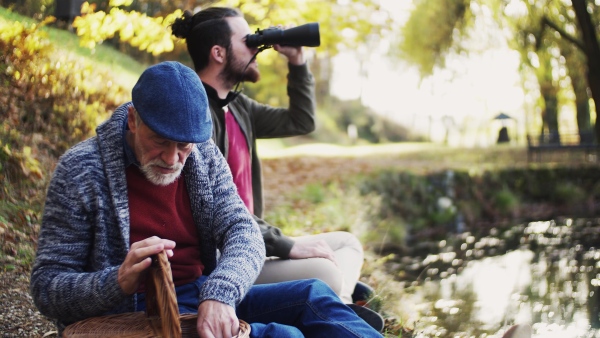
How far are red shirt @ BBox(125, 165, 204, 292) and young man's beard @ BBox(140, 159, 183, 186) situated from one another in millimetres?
60

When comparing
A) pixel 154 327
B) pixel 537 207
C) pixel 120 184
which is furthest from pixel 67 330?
pixel 537 207

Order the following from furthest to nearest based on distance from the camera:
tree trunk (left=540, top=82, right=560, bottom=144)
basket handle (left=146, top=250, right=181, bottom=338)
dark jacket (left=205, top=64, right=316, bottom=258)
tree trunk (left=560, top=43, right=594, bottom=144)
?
tree trunk (left=540, top=82, right=560, bottom=144)
tree trunk (left=560, top=43, right=594, bottom=144)
dark jacket (left=205, top=64, right=316, bottom=258)
basket handle (left=146, top=250, right=181, bottom=338)

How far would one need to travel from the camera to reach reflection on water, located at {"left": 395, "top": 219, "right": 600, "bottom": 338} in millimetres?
3832

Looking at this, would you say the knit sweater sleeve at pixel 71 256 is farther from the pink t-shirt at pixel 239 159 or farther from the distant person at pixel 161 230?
the pink t-shirt at pixel 239 159

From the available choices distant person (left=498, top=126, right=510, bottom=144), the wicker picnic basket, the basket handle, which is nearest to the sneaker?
the wicker picnic basket

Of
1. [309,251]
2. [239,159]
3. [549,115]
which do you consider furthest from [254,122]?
[549,115]

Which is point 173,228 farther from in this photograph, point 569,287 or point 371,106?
point 371,106

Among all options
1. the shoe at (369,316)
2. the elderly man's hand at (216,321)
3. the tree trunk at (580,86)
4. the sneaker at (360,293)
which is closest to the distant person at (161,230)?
the elderly man's hand at (216,321)

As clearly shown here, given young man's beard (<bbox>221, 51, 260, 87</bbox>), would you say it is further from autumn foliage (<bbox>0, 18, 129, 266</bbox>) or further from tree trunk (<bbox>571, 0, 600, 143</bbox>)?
tree trunk (<bbox>571, 0, 600, 143</bbox>)

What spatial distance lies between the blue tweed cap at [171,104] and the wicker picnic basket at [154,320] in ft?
1.09

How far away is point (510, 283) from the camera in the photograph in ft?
16.8

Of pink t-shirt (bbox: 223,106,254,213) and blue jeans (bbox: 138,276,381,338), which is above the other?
pink t-shirt (bbox: 223,106,254,213)

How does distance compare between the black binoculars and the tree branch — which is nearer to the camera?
the black binoculars

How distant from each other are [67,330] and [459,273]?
450 cm
